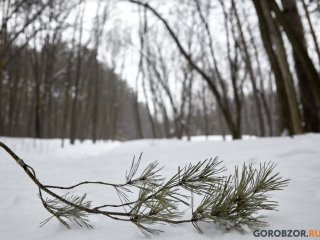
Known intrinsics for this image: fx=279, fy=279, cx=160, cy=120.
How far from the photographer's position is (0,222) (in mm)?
1691

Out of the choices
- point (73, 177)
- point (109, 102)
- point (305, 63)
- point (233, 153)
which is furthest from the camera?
point (109, 102)

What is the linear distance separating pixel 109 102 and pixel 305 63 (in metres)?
26.9

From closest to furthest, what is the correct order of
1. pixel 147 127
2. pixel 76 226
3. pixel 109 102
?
pixel 76 226
pixel 109 102
pixel 147 127

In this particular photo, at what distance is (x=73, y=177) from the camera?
2998 mm

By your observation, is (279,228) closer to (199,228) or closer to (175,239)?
(199,228)

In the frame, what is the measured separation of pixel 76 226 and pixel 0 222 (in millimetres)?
499

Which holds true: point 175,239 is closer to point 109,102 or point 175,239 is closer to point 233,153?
point 233,153

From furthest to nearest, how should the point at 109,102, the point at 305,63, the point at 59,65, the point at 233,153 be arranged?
the point at 109,102 < the point at 59,65 < the point at 305,63 < the point at 233,153

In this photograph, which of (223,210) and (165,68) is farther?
(165,68)

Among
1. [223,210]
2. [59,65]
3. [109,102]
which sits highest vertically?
[59,65]

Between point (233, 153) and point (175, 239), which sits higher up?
point (233, 153)

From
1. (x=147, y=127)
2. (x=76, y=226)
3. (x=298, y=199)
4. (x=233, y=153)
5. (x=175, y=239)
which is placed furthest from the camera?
(x=147, y=127)

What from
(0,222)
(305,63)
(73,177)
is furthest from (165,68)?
(0,222)

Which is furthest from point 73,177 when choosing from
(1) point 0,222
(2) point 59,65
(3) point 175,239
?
(2) point 59,65
